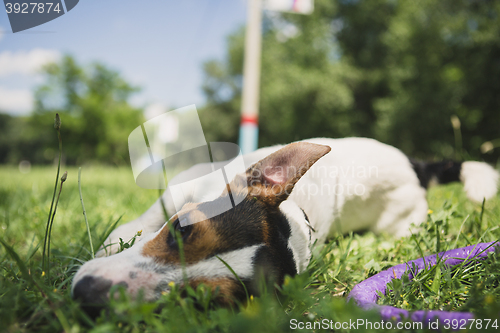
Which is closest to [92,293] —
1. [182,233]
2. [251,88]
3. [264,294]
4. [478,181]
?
[182,233]

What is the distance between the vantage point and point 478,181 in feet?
10.1

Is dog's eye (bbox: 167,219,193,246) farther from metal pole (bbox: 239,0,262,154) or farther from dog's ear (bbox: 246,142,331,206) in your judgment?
metal pole (bbox: 239,0,262,154)

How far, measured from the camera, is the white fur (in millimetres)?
2988

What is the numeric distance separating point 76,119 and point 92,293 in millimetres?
29854

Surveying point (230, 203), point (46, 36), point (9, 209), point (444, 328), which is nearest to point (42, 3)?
point (46, 36)

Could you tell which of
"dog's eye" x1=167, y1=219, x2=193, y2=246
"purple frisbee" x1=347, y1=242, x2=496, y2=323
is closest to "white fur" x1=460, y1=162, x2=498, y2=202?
"purple frisbee" x1=347, y1=242, x2=496, y2=323

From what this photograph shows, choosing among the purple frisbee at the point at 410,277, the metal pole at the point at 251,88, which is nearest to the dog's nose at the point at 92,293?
the purple frisbee at the point at 410,277

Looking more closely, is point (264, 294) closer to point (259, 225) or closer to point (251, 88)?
point (259, 225)

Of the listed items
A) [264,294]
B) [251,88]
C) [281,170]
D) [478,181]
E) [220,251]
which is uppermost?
[251,88]

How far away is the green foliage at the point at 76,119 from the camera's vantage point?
87.5ft

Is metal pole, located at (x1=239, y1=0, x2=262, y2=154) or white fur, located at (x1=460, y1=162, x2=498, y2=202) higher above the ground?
metal pole, located at (x1=239, y1=0, x2=262, y2=154)

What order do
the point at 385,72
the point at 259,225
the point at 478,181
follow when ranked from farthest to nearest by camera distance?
the point at 385,72
the point at 478,181
the point at 259,225

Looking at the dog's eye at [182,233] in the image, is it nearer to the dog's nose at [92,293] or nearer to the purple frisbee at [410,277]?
the dog's nose at [92,293]

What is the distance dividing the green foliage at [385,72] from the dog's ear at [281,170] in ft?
40.8
